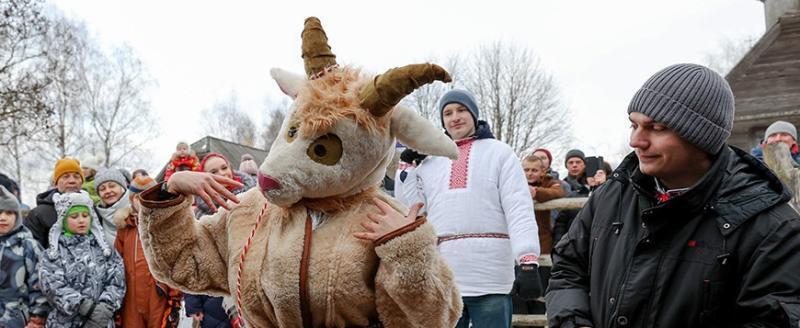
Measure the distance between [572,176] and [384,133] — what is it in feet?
19.2

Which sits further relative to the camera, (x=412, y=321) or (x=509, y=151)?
(x=509, y=151)

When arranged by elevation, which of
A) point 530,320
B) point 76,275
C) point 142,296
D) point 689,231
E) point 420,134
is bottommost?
point 530,320

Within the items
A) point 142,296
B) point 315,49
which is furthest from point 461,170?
point 142,296

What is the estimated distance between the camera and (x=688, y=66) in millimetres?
2447

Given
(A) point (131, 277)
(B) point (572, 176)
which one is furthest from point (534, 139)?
(A) point (131, 277)

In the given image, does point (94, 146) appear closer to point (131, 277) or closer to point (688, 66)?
point (131, 277)

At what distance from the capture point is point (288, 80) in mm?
2838

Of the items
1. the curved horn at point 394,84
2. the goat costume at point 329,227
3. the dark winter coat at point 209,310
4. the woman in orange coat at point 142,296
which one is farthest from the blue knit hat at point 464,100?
the woman in orange coat at point 142,296

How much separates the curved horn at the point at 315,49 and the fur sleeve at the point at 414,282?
0.78 metres

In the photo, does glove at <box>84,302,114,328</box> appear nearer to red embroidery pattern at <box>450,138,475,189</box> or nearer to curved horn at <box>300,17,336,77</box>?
red embroidery pattern at <box>450,138,475,189</box>

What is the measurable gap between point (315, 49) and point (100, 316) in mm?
3454

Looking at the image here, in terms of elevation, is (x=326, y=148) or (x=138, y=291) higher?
(x=326, y=148)

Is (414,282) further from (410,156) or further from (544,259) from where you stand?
(544,259)

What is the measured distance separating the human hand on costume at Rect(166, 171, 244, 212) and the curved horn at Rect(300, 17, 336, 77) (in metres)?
0.56
